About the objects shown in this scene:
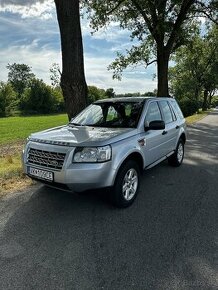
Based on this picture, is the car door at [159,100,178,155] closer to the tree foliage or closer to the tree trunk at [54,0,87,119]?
the tree trunk at [54,0,87,119]

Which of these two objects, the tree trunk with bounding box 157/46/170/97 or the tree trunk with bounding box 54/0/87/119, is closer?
the tree trunk with bounding box 54/0/87/119

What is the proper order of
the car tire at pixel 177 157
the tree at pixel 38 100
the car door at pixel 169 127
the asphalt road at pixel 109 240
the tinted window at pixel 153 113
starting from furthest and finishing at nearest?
the tree at pixel 38 100 → the car tire at pixel 177 157 → the car door at pixel 169 127 → the tinted window at pixel 153 113 → the asphalt road at pixel 109 240

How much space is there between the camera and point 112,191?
4797mm

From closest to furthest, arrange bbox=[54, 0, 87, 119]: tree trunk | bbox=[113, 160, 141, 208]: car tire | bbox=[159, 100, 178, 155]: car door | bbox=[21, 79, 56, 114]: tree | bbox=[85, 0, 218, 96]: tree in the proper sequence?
bbox=[113, 160, 141, 208]: car tire < bbox=[159, 100, 178, 155]: car door < bbox=[54, 0, 87, 119]: tree trunk < bbox=[85, 0, 218, 96]: tree < bbox=[21, 79, 56, 114]: tree

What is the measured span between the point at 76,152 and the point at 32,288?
2.05 meters

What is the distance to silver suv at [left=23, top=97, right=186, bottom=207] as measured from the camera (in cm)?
456

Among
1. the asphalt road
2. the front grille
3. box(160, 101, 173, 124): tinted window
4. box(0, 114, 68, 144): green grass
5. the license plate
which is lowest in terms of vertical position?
box(0, 114, 68, 144): green grass

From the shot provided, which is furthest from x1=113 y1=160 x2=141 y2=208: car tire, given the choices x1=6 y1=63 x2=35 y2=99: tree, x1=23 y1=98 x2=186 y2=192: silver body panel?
x1=6 y1=63 x2=35 y2=99: tree

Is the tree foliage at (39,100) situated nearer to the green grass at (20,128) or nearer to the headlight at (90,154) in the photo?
the green grass at (20,128)

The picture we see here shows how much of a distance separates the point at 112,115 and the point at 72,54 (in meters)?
2.96

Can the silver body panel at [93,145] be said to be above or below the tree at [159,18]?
below

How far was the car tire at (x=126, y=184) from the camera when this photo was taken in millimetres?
4809

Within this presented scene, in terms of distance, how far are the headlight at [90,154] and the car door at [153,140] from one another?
1.20 m

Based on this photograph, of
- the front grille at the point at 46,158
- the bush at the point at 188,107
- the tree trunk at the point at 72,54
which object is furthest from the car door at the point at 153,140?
the bush at the point at 188,107
